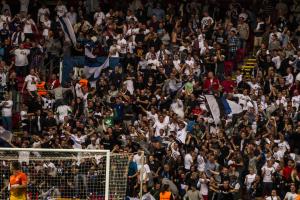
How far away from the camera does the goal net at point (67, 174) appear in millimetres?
38875

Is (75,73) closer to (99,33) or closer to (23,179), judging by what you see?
(99,33)

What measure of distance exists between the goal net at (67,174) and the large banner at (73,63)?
29.9 ft

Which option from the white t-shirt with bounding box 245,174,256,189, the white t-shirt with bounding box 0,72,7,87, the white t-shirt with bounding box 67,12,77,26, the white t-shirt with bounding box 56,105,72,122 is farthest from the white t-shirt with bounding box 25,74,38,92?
the white t-shirt with bounding box 245,174,256,189

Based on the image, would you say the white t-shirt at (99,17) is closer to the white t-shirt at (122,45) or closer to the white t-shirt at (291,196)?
the white t-shirt at (122,45)

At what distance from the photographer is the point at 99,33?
166ft

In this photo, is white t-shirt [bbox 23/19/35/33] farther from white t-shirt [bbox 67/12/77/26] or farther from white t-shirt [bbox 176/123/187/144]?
white t-shirt [bbox 176/123/187/144]

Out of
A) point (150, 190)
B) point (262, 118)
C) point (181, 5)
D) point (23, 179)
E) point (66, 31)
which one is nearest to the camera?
point (23, 179)

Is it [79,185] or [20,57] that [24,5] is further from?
[79,185]

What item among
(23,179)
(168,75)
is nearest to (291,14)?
(168,75)

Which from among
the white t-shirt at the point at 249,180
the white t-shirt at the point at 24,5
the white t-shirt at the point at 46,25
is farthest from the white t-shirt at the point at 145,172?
the white t-shirt at the point at 24,5

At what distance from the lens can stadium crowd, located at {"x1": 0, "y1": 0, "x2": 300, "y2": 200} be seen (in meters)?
43.6

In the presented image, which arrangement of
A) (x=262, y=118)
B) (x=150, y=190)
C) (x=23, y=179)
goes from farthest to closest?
1. (x=262, y=118)
2. (x=150, y=190)
3. (x=23, y=179)

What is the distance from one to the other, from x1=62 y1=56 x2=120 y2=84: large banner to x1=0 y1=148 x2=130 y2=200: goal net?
29.9ft

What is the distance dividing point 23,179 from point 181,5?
65.3 ft
